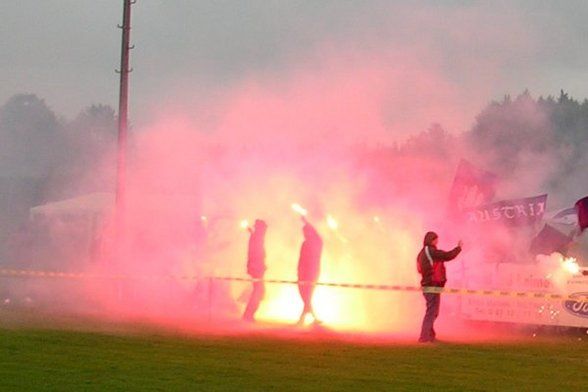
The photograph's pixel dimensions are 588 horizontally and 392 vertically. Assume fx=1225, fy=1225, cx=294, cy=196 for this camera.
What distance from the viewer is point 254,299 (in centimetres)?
2348

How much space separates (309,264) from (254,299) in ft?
5.57

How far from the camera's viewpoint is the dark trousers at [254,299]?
23.2 m

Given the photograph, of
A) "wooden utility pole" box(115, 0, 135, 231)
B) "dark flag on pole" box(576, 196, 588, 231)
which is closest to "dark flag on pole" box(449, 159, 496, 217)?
"dark flag on pole" box(576, 196, 588, 231)

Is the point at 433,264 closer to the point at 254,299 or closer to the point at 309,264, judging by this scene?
the point at 309,264

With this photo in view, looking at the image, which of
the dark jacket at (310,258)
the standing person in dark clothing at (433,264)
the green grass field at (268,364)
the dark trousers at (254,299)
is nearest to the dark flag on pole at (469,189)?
the dark jacket at (310,258)

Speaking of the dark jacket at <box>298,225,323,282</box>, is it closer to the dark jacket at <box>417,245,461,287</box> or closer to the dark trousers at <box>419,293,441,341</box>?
the dark jacket at <box>417,245,461,287</box>

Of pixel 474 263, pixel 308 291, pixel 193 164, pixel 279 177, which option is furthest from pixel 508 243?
pixel 193 164

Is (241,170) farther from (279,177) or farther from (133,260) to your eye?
(133,260)

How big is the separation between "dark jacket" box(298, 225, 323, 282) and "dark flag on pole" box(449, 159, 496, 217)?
3.41m

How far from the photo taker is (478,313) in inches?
869

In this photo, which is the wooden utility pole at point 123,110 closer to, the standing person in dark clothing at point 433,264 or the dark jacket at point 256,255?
the dark jacket at point 256,255

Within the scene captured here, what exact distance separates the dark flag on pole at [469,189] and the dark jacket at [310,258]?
341cm

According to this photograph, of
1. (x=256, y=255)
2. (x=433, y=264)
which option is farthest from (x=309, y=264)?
(x=433, y=264)

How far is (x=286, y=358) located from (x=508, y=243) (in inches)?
367
